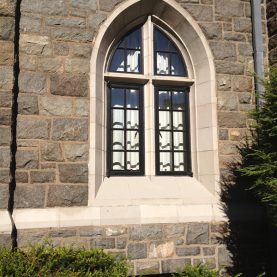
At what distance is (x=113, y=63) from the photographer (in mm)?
6230

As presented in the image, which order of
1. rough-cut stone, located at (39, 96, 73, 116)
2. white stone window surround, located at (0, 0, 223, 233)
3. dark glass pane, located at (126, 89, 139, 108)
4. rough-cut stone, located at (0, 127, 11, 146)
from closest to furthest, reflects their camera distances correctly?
rough-cut stone, located at (0, 127, 11, 146) → white stone window surround, located at (0, 0, 223, 233) → rough-cut stone, located at (39, 96, 73, 116) → dark glass pane, located at (126, 89, 139, 108)

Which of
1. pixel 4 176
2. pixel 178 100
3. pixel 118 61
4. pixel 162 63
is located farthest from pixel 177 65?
pixel 4 176

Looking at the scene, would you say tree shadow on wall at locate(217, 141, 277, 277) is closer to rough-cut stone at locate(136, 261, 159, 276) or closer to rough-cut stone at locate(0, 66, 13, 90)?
rough-cut stone at locate(136, 261, 159, 276)

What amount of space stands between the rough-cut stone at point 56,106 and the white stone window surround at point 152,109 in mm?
336

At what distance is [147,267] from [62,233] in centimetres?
126

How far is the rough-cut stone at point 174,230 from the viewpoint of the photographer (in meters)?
5.57

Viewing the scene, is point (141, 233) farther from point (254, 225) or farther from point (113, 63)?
point (113, 63)

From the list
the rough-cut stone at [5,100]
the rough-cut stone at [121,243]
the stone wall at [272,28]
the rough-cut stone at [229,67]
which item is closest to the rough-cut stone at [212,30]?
the rough-cut stone at [229,67]

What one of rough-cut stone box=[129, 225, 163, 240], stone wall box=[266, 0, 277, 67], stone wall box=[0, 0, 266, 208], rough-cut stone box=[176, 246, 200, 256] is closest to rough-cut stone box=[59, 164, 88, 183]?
stone wall box=[0, 0, 266, 208]

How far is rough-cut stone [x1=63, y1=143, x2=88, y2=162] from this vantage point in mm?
5391

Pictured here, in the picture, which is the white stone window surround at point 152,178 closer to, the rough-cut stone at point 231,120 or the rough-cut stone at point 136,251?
the rough-cut stone at point 231,120

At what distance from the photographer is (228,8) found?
21.0 feet

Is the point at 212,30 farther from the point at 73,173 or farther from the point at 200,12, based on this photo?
the point at 73,173

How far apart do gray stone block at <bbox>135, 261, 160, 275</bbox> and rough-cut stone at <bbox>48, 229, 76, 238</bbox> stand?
3.23 feet
